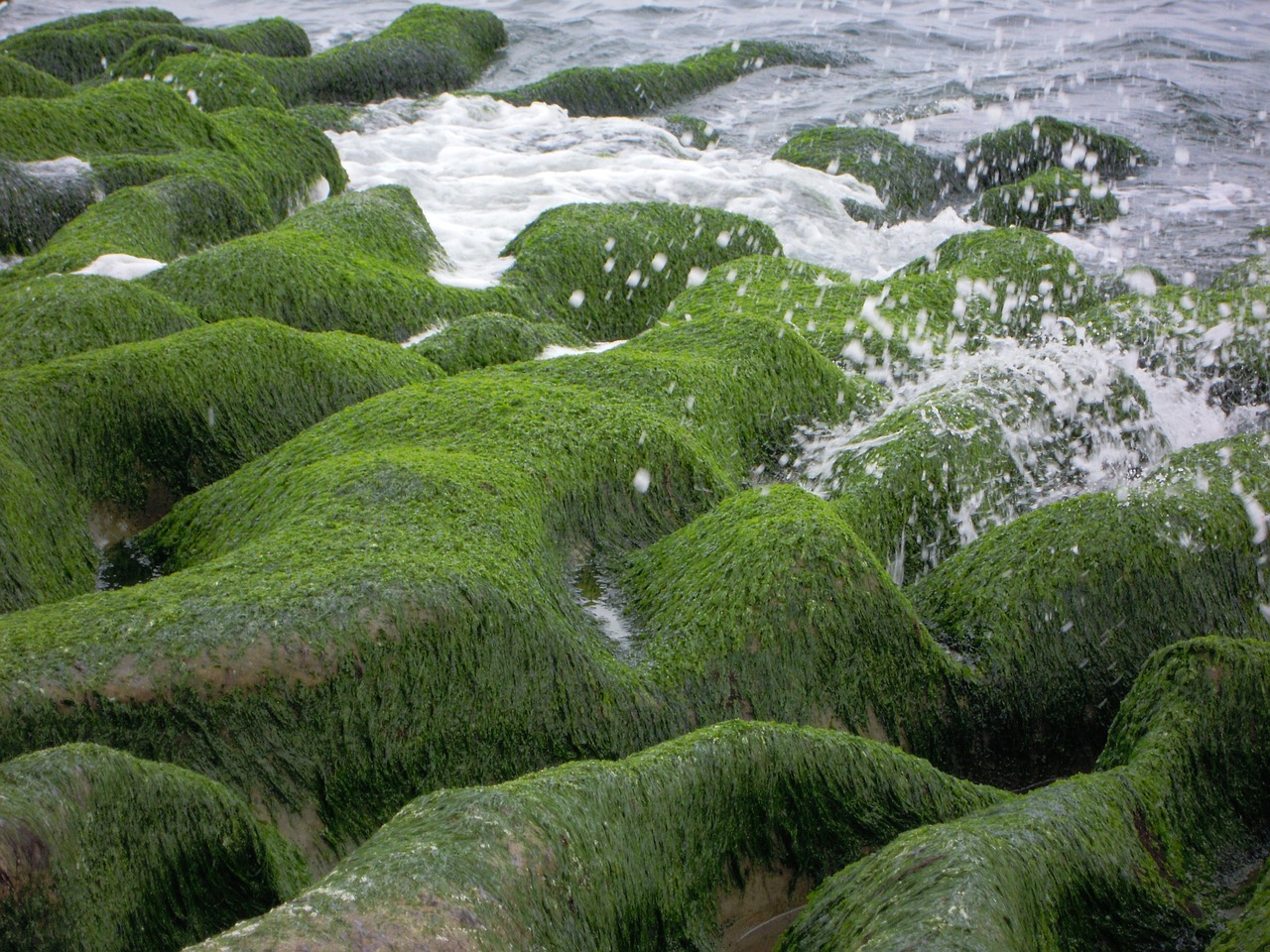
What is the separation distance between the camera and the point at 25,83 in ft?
32.3

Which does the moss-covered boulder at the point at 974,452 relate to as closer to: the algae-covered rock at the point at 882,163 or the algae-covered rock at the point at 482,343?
the algae-covered rock at the point at 482,343

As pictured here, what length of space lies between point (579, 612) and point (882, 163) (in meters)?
9.38

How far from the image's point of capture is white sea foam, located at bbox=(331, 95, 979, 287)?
1065cm

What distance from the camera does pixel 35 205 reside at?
807 cm

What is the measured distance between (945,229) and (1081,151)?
3.11 meters

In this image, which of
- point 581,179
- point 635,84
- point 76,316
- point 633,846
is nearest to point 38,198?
point 76,316

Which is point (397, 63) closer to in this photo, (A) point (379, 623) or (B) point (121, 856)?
(A) point (379, 623)

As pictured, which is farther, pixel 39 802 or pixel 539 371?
pixel 539 371

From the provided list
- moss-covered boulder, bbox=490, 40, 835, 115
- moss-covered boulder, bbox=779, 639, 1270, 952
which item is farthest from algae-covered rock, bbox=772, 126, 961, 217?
moss-covered boulder, bbox=779, 639, 1270, 952

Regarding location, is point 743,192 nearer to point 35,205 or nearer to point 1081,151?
point 1081,151

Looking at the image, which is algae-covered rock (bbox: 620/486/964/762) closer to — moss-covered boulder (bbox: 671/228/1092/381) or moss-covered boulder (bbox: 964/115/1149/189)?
moss-covered boulder (bbox: 671/228/1092/381)

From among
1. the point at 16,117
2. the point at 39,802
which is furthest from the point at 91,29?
the point at 39,802

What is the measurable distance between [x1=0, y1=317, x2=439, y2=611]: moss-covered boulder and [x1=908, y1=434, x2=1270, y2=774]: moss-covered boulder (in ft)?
10.4

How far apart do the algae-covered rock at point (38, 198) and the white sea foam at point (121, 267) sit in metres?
1.07
